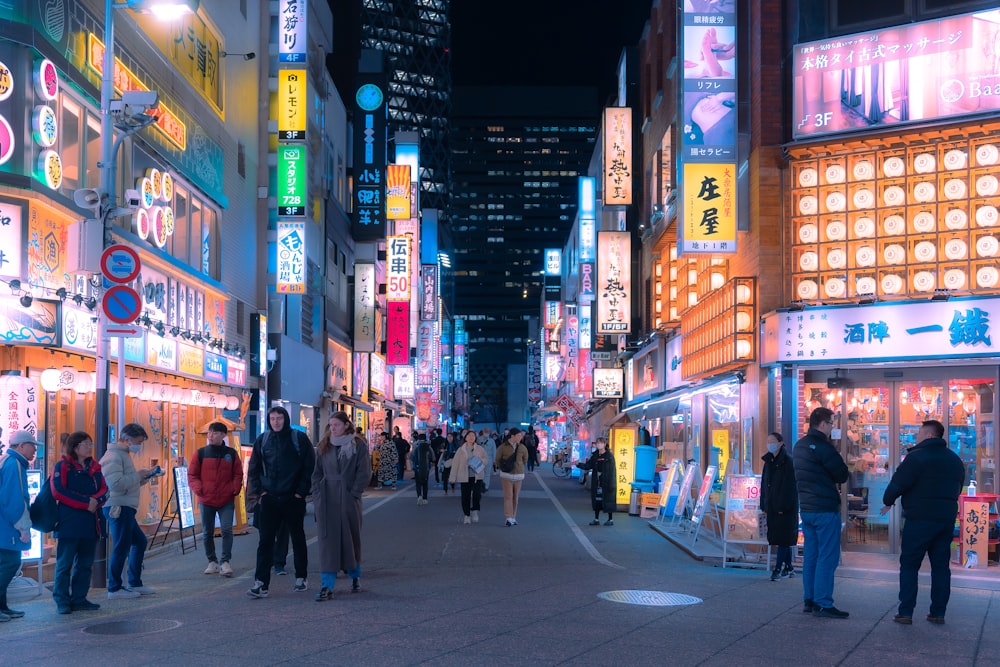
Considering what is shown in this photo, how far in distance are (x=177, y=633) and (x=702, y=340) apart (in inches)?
646

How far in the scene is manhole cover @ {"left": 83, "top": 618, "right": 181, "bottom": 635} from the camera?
962 cm

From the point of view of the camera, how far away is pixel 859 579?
14.2 meters

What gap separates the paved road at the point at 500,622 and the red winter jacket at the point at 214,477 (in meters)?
0.99

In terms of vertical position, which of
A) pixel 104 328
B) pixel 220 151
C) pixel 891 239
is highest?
pixel 220 151

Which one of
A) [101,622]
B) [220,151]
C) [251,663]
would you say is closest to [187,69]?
[220,151]

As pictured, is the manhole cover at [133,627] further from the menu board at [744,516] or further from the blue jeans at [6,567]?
the menu board at [744,516]

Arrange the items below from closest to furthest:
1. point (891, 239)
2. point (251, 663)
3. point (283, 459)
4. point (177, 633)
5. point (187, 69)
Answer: point (251, 663) → point (177, 633) → point (283, 459) → point (891, 239) → point (187, 69)

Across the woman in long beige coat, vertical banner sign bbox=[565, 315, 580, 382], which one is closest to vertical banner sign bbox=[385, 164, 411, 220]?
vertical banner sign bbox=[565, 315, 580, 382]

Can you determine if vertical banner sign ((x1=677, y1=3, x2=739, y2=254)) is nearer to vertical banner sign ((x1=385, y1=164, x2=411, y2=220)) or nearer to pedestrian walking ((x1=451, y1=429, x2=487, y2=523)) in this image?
pedestrian walking ((x1=451, y1=429, x2=487, y2=523))

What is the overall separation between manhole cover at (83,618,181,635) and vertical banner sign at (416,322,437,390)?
6269 cm

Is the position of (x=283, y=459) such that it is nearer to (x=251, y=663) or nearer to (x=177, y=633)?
(x=177, y=633)

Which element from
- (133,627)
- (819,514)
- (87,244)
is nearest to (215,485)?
(87,244)

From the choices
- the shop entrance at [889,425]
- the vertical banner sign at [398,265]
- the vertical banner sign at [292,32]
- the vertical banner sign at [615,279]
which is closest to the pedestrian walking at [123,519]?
the shop entrance at [889,425]

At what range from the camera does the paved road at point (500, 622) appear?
859 cm
